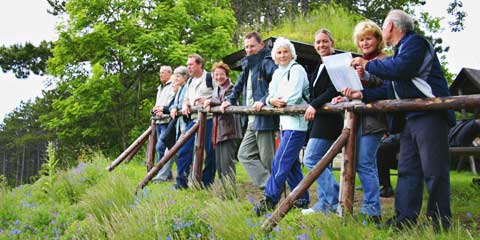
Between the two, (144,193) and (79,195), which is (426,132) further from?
(79,195)

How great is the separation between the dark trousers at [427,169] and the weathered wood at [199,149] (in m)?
3.09

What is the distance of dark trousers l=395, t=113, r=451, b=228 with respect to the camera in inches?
132

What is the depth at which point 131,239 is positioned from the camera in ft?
13.9

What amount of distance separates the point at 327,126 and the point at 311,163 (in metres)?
0.36

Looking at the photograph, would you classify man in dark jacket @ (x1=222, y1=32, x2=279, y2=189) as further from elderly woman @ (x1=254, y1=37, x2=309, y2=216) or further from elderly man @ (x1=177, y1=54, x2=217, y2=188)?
elderly man @ (x1=177, y1=54, x2=217, y2=188)

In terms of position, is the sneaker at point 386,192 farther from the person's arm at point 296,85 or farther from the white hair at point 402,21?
the white hair at point 402,21

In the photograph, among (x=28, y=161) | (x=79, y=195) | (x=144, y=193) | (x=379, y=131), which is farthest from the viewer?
(x=28, y=161)

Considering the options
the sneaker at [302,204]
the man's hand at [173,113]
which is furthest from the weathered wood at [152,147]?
the sneaker at [302,204]

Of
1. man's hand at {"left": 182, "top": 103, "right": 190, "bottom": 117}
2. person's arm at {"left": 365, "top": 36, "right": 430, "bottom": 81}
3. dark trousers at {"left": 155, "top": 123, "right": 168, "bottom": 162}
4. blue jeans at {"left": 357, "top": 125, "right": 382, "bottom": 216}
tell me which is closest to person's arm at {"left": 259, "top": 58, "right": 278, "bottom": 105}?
blue jeans at {"left": 357, "top": 125, "right": 382, "bottom": 216}

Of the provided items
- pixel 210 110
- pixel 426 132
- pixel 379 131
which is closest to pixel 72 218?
pixel 210 110

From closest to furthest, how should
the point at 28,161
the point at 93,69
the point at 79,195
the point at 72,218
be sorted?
the point at 72,218 < the point at 79,195 < the point at 93,69 < the point at 28,161

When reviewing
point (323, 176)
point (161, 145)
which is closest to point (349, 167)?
point (323, 176)

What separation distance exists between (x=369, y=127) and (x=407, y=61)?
77 cm

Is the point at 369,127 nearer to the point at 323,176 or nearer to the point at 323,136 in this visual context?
the point at 323,136
